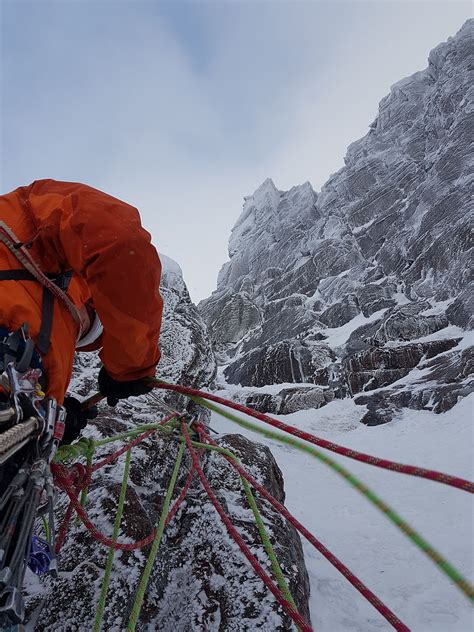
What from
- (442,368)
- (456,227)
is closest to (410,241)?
(456,227)

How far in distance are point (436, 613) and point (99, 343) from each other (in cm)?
380

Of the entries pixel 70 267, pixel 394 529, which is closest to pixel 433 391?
pixel 394 529

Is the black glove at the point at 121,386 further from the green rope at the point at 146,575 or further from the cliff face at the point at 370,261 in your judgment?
the cliff face at the point at 370,261

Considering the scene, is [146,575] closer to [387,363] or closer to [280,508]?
[280,508]

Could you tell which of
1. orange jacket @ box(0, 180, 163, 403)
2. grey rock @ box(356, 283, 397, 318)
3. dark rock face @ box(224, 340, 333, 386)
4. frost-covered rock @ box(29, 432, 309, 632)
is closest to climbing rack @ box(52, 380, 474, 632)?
frost-covered rock @ box(29, 432, 309, 632)

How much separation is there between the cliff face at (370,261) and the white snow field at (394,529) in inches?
185

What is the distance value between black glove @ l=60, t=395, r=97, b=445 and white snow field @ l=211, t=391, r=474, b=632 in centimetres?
272

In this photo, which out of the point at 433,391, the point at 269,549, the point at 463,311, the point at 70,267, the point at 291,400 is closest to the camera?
the point at 70,267

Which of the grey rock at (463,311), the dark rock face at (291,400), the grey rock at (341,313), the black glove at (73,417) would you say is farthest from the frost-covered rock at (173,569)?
the grey rock at (341,313)

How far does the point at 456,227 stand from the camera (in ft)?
89.2

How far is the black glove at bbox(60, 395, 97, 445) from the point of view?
2273 millimetres

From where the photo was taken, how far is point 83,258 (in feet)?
5.65

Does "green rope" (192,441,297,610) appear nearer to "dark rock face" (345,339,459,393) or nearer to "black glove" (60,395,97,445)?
"black glove" (60,395,97,445)

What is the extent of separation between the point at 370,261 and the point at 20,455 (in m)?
42.2
